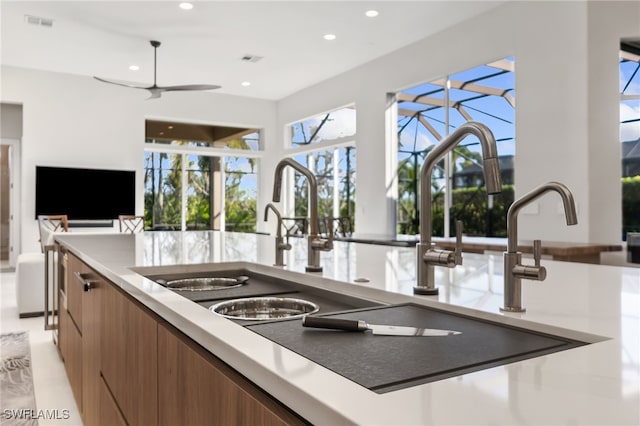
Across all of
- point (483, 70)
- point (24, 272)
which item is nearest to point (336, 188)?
point (483, 70)

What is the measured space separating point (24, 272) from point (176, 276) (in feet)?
11.3

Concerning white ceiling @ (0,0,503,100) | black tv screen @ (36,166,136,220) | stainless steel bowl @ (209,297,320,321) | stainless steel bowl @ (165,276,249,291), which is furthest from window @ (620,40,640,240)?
black tv screen @ (36,166,136,220)

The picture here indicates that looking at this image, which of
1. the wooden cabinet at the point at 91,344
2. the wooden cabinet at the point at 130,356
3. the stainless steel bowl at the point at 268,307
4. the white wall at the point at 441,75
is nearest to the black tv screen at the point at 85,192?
the white wall at the point at 441,75

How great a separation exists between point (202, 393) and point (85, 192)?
7.93m

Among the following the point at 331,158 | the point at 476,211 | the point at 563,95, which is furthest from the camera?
the point at 331,158

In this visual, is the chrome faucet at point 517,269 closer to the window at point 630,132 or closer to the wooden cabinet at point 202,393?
the wooden cabinet at point 202,393

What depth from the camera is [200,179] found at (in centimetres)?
932

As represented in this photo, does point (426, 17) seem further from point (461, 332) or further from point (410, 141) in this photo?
point (461, 332)

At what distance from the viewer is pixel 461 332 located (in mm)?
829

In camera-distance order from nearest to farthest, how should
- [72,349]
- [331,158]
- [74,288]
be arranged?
[74,288] → [72,349] → [331,158]

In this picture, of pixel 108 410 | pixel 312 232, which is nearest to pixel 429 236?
pixel 312 232

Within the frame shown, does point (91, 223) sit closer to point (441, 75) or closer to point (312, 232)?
point (441, 75)

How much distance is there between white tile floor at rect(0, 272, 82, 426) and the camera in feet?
8.00

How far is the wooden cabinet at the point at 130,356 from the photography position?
1.13 m
